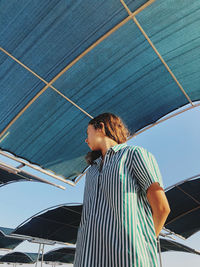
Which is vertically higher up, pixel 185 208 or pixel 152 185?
pixel 185 208

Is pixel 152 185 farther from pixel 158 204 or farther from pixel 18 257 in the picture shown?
pixel 18 257

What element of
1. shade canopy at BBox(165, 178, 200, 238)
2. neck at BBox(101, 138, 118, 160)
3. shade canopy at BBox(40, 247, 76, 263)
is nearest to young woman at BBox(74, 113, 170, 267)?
neck at BBox(101, 138, 118, 160)

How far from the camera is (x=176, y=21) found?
6152 millimetres

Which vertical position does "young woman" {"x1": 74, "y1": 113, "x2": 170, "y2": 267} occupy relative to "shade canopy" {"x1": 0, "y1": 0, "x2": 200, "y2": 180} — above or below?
below

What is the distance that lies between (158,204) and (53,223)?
16.1m

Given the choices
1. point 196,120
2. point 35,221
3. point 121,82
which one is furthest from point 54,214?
point 196,120

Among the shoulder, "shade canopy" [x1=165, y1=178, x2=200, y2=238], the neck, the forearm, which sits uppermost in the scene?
"shade canopy" [x1=165, y1=178, x2=200, y2=238]

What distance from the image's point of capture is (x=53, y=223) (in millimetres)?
16359

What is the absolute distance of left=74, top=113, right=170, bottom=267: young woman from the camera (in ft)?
4.84

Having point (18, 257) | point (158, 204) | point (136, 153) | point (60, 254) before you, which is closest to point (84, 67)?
point (136, 153)

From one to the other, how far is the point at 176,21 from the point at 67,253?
30205 millimetres

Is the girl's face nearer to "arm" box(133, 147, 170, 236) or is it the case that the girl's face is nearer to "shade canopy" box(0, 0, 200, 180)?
"arm" box(133, 147, 170, 236)

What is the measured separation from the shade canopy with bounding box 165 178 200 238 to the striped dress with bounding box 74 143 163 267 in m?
12.3

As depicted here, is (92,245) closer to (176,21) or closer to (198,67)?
(176,21)
